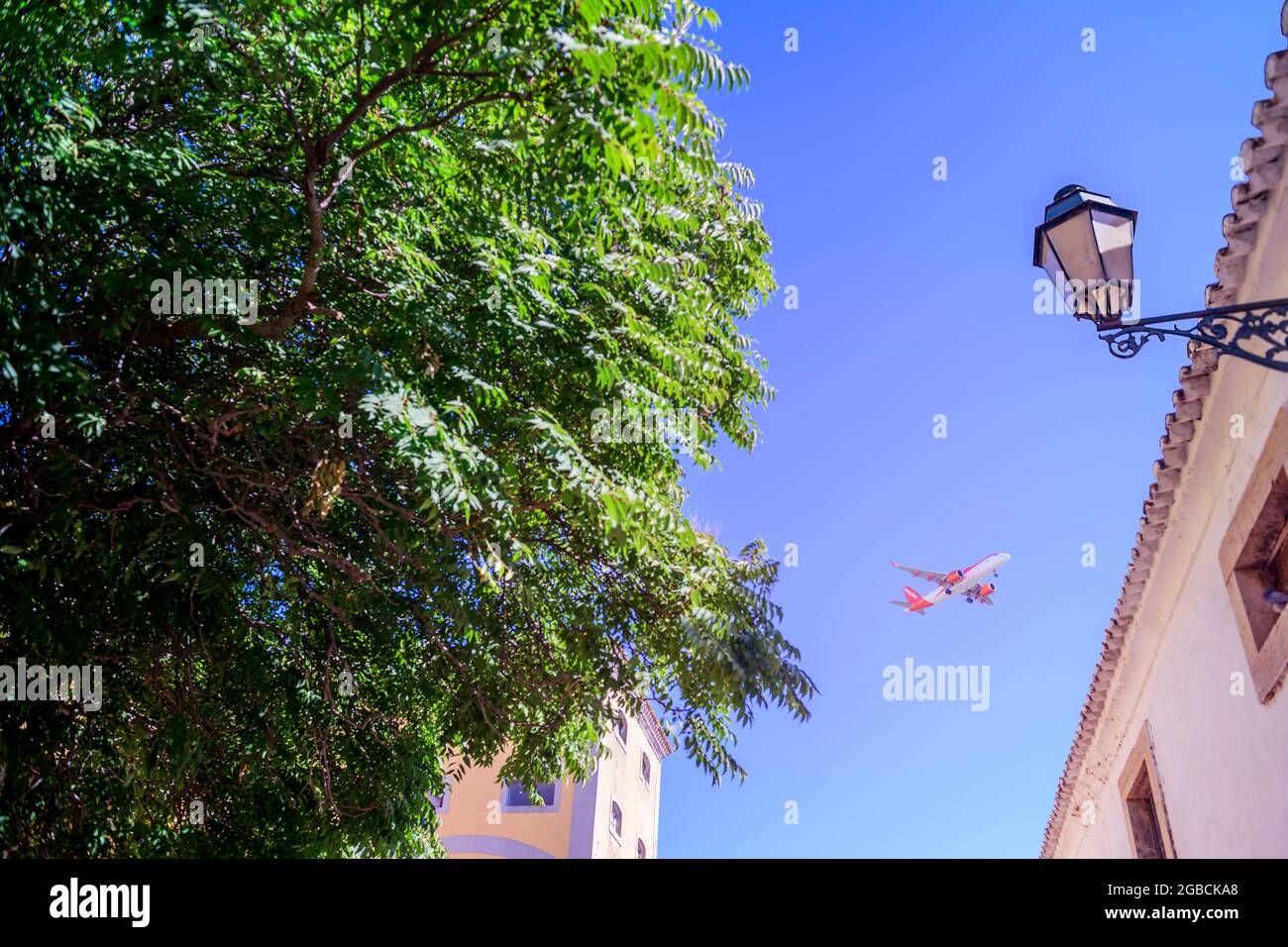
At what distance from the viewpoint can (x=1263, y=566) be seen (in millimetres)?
8078

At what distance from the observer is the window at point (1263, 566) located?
7461 millimetres

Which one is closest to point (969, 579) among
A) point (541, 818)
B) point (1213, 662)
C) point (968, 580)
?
point (968, 580)

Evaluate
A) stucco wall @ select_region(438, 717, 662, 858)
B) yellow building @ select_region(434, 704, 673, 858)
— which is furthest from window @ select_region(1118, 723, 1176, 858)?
stucco wall @ select_region(438, 717, 662, 858)

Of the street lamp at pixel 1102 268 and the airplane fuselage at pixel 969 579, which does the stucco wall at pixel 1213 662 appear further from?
the airplane fuselage at pixel 969 579

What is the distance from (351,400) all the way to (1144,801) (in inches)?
366

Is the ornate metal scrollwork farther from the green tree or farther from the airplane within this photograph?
the airplane

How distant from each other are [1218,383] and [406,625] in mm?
6706

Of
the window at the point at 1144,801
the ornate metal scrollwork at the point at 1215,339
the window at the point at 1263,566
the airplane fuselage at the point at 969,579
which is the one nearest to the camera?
the ornate metal scrollwork at the point at 1215,339

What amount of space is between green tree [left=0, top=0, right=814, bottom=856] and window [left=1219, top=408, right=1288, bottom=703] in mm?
3321

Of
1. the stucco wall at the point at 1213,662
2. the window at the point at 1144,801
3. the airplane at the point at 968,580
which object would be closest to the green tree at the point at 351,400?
the stucco wall at the point at 1213,662

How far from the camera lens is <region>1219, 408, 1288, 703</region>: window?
746 centimetres

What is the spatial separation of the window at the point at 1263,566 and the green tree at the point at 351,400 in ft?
10.9
